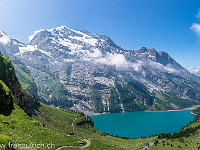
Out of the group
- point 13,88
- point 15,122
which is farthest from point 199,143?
point 13,88

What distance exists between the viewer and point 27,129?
46.8 m

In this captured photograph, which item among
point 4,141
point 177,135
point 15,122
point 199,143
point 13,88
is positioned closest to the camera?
point 4,141

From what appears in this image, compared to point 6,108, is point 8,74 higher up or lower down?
higher up

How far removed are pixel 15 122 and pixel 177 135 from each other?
166573mm

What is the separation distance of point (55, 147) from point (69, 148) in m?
5.14

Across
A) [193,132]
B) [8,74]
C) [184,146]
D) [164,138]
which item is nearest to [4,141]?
[8,74]

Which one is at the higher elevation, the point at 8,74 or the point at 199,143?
the point at 8,74

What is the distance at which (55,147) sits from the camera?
45.4 m

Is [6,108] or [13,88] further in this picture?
[13,88]

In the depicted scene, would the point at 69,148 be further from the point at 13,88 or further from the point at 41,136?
the point at 13,88

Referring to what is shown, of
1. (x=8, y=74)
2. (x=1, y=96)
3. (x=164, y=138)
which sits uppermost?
(x=8, y=74)

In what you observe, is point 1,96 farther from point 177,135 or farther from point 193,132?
point 193,132

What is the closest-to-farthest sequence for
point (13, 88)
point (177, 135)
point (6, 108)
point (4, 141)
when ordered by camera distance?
point (4, 141) < point (6, 108) < point (13, 88) < point (177, 135)

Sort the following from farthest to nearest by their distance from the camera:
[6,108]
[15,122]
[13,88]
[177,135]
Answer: [177,135] → [13,88] → [6,108] → [15,122]
